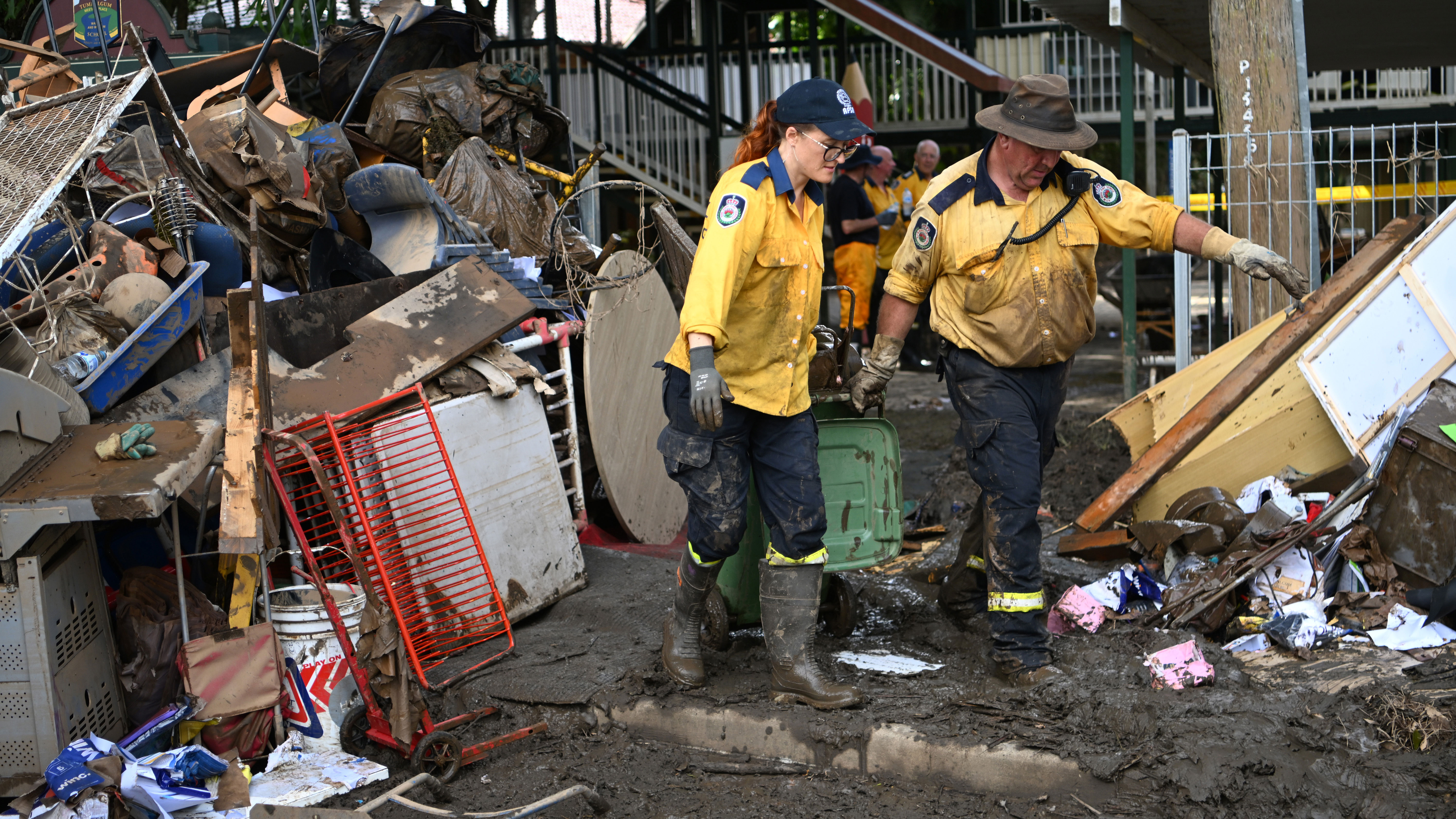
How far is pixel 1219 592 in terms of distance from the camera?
385 cm

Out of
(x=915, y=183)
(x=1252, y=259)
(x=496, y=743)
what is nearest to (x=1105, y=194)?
(x=1252, y=259)

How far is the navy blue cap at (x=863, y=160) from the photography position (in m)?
10.1

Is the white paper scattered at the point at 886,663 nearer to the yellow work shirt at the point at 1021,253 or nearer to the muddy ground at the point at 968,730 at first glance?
the muddy ground at the point at 968,730

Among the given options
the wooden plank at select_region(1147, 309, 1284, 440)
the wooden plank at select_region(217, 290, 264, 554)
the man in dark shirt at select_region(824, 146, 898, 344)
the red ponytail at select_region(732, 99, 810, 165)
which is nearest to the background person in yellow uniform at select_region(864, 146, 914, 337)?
the man in dark shirt at select_region(824, 146, 898, 344)

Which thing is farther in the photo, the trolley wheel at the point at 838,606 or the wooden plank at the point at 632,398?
the wooden plank at the point at 632,398

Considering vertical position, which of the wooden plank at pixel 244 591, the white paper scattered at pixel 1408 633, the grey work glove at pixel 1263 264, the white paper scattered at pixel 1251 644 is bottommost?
the white paper scattered at pixel 1251 644

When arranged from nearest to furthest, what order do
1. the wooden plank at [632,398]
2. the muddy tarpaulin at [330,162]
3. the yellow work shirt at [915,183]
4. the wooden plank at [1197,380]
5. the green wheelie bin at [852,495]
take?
the green wheelie bin at [852,495] → the wooden plank at [1197,380] → the wooden plank at [632,398] → the muddy tarpaulin at [330,162] → the yellow work shirt at [915,183]

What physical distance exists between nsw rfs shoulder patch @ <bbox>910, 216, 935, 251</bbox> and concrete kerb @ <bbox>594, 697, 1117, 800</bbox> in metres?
1.51

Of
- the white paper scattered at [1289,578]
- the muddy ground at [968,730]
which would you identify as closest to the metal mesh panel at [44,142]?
the muddy ground at [968,730]

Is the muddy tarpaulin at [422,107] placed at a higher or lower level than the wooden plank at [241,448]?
higher

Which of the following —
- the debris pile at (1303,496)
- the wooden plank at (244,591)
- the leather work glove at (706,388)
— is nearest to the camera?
the leather work glove at (706,388)

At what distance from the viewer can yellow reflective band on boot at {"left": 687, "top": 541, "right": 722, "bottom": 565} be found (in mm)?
3607

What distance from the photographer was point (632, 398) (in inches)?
222

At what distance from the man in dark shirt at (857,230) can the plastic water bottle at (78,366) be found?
657 centimetres
